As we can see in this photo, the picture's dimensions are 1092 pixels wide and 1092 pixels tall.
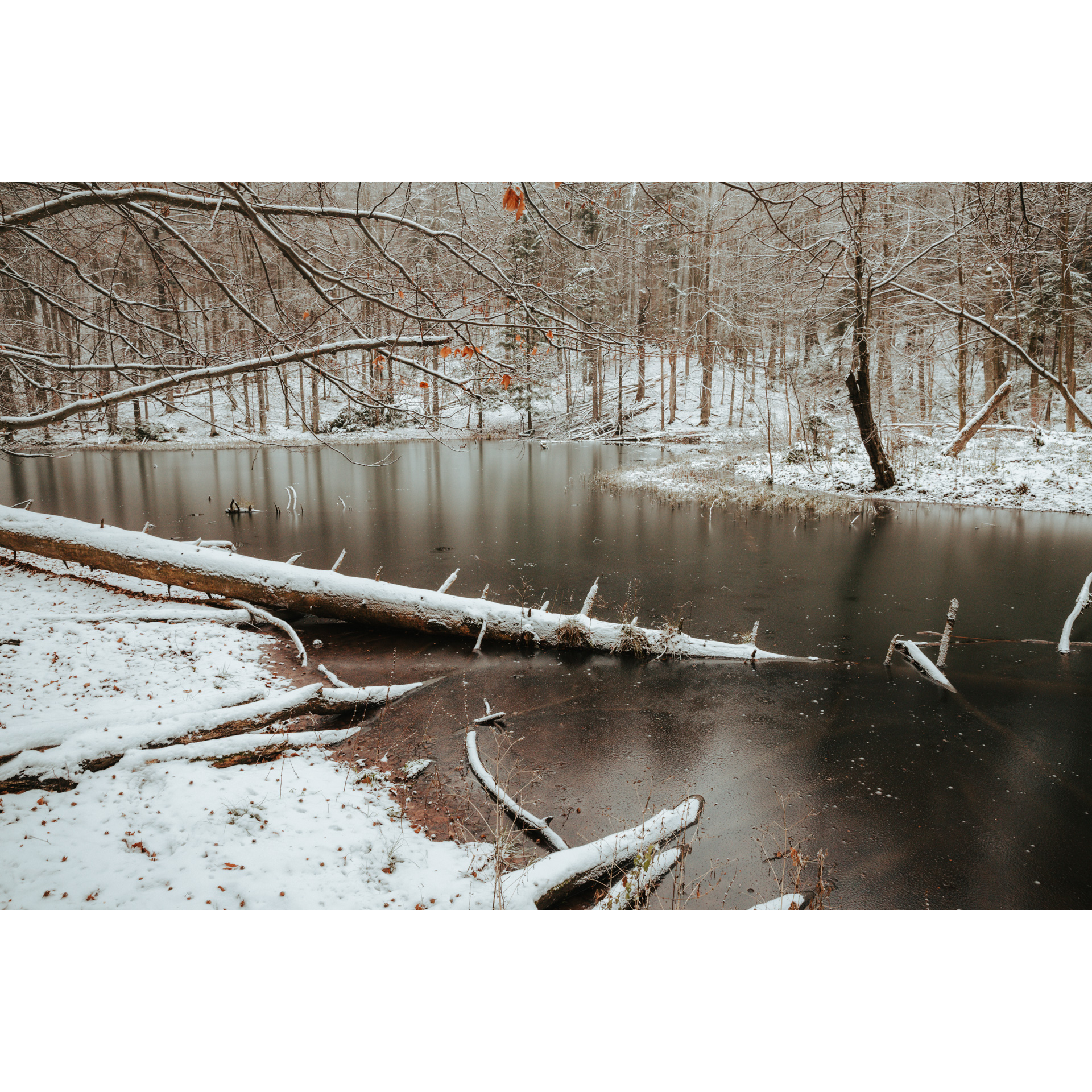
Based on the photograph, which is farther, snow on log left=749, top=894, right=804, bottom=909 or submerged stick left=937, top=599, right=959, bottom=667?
submerged stick left=937, top=599, right=959, bottom=667

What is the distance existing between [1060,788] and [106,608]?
6050 mm

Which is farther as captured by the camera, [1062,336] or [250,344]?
[1062,336]

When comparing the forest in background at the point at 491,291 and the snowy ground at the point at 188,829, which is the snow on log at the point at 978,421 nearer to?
the forest in background at the point at 491,291

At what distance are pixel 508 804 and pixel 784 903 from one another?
1120 millimetres

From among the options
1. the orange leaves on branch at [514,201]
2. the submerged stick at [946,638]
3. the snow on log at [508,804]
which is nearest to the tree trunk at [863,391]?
the submerged stick at [946,638]

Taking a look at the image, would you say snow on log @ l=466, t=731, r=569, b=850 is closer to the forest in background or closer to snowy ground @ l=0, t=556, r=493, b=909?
snowy ground @ l=0, t=556, r=493, b=909

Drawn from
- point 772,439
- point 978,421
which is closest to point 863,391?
point 978,421

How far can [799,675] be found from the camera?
3.65m

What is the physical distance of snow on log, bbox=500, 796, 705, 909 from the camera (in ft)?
6.47

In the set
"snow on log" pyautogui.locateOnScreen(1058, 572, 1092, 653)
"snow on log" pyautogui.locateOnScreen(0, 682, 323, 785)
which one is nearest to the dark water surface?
"snow on log" pyautogui.locateOnScreen(1058, 572, 1092, 653)

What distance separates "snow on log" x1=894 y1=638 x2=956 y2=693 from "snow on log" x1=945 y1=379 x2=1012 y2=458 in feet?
4.78

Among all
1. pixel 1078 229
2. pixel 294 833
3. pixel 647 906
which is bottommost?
pixel 647 906
